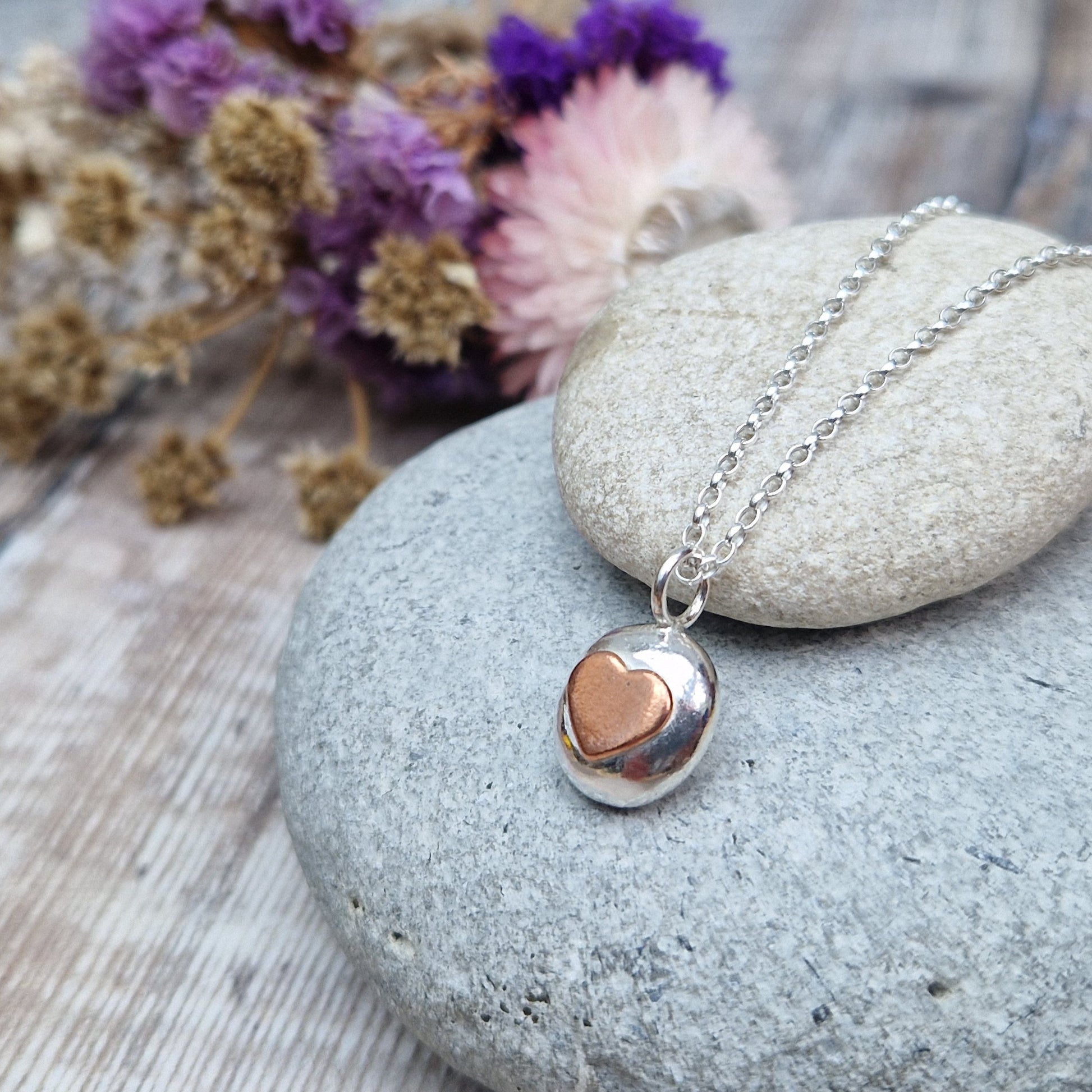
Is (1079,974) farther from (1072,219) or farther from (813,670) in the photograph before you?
(1072,219)

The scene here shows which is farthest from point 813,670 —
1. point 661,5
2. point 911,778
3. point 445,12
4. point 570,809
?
point 445,12

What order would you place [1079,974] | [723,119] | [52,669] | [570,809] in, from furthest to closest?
1. [723,119]
2. [52,669]
3. [570,809]
4. [1079,974]

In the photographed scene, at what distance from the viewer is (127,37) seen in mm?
1862

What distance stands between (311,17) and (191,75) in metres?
0.22

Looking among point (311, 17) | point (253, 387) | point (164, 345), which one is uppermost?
point (311, 17)

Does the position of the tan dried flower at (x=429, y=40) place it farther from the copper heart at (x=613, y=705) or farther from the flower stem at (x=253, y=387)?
the copper heart at (x=613, y=705)

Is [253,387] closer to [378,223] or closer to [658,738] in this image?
[378,223]

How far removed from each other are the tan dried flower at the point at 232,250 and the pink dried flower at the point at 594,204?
1.14 feet

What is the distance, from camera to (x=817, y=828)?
988 mm

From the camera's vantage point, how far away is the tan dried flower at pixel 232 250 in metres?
1.70

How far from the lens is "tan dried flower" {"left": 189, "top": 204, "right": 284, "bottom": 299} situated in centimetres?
170

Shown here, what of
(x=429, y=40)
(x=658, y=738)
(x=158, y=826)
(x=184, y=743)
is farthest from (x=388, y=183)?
(x=658, y=738)

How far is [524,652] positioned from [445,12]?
1696 millimetres

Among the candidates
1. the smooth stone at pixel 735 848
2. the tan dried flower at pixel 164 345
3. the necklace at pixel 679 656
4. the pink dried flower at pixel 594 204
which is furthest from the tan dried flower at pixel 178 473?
the necklace at pixel 679 656
